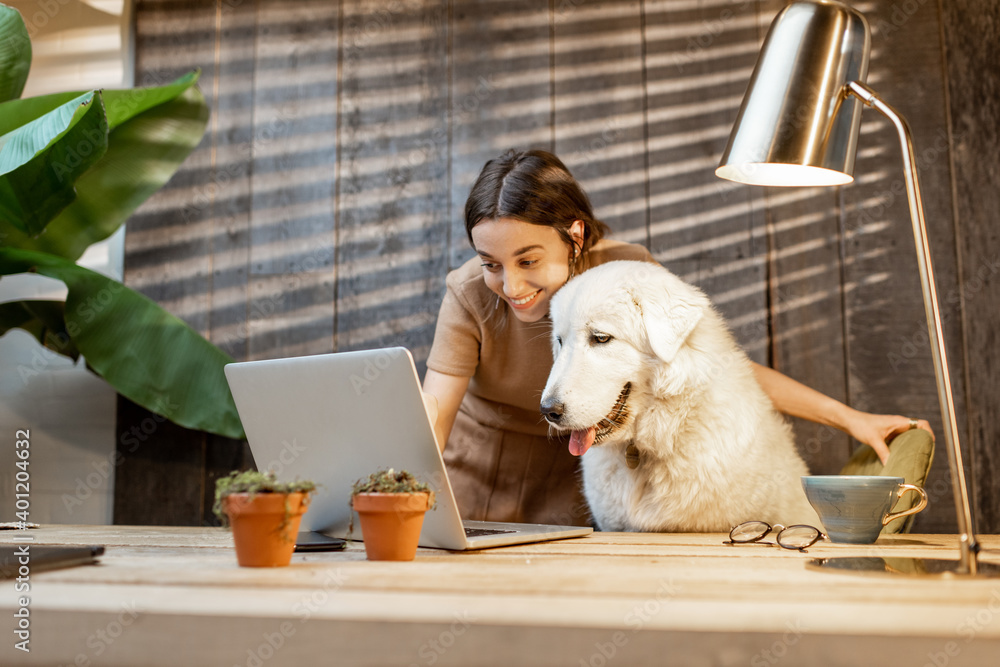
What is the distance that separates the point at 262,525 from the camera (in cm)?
87

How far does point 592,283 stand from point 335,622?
3.48ft

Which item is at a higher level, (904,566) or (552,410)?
(552,410)

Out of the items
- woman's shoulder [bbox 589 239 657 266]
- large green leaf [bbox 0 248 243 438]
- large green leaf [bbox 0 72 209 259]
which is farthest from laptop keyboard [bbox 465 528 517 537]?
large green leaf [bbox 0 72 209 259]

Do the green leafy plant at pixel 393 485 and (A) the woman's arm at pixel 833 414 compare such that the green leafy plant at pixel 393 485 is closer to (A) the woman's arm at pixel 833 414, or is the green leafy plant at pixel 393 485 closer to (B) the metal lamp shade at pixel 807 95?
(B) the metal lamp shade at pixel 807 95

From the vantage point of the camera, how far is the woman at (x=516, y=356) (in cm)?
175

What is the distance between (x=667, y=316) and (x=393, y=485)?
0.77 meters

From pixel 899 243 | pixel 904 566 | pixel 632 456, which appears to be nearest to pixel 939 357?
pixel 904 566

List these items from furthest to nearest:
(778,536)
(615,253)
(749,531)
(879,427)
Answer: (615,253) → (879,427) → (749,531) → (778,536)

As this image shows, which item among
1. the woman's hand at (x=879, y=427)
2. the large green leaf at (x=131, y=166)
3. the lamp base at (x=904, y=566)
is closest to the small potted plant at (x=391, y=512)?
the lamp base at (x=904, y=566)

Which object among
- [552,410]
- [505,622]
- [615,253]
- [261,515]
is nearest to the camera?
[505,622]

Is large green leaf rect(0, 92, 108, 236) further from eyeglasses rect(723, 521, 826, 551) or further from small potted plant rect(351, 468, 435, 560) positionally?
eyeglasses rect(723, 521, 826, 551)

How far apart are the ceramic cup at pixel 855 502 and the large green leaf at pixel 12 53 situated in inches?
90.2

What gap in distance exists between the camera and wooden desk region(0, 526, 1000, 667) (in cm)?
61

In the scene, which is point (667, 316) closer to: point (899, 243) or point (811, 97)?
point (811, 97)
